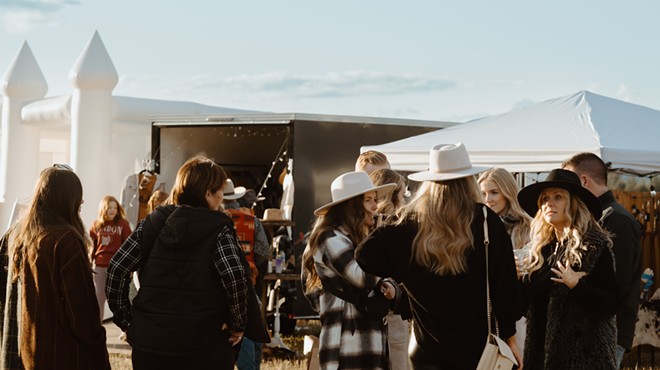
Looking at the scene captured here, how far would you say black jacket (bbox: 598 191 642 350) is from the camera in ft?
14.8

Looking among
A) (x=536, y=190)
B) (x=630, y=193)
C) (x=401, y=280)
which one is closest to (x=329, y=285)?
(x=401, y=280)

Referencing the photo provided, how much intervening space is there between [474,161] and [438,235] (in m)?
4.86

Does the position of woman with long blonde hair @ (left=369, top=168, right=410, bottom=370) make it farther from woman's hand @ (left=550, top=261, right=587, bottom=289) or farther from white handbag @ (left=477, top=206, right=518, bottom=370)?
white handbag @ (left=477, top=206, right=518, bottom=370)

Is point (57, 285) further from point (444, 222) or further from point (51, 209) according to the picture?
point (444, 222)

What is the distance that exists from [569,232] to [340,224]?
3.35 feet

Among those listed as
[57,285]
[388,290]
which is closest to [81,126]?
[57,285]

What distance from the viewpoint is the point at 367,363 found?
437 cm

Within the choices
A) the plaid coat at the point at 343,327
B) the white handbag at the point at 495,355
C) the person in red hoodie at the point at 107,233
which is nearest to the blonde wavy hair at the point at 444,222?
the white handbag at the point at 495,355

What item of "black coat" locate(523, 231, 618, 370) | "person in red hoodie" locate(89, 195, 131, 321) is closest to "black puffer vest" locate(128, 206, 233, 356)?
"black coat" locate(523, 231, 618, 370)

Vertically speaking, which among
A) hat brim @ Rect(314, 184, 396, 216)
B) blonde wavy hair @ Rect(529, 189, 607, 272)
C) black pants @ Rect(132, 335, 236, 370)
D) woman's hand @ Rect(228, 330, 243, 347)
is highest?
hat brim @ Rect(314, 184, 396, 216)

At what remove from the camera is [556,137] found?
809 cm

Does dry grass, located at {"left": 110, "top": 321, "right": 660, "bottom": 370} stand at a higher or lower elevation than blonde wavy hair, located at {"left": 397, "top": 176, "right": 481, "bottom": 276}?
lower

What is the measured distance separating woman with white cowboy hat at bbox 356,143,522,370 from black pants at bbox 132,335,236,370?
3.15ft

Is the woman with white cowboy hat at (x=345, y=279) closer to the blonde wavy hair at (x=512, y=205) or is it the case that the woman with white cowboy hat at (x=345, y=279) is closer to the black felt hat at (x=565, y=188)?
the black felt hat at (x=565, y=188)
